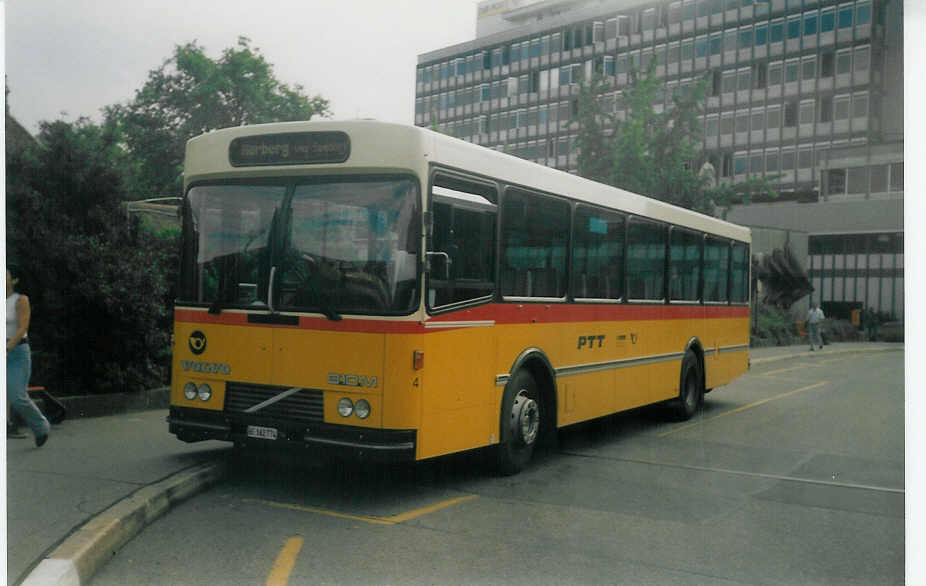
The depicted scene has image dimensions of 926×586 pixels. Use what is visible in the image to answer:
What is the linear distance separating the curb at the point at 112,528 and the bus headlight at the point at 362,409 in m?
1.44

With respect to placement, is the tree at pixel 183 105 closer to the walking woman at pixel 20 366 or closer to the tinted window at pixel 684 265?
the walking woman at pixel 20 366

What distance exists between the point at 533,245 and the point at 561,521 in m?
2.62

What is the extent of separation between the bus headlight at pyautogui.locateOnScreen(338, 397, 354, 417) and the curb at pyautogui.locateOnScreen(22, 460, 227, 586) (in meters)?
1.32

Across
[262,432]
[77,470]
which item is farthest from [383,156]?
[77,470]

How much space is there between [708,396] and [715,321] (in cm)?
310

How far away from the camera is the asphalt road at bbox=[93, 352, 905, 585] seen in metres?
5.36

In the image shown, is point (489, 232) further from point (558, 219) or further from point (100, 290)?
point (100, 290)

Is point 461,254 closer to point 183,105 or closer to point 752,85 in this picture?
point 752,85

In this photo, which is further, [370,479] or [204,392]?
[370,479]

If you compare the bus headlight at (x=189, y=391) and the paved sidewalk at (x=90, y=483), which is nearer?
the paved sidewalk at (x=90, y=483)

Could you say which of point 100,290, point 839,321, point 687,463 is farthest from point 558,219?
point 839,321

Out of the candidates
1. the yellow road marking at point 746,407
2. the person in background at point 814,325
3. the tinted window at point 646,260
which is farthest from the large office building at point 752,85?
the person in background at point 814,325

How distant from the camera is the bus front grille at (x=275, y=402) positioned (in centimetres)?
675

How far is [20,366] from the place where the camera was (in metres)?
7.85
